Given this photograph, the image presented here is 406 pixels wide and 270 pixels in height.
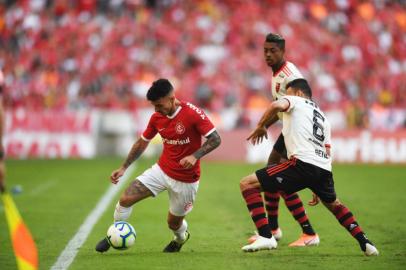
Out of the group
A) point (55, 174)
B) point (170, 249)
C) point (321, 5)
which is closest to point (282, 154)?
point (170, 249)

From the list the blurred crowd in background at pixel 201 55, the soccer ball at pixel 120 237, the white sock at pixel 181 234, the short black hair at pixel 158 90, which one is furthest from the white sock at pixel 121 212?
the blurred crowd in background at pixel 201 55

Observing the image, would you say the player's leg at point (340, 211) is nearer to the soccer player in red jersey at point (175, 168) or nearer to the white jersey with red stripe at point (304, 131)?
the white jersey with red stripe at point (304, 131)

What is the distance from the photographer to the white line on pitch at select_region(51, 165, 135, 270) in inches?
326

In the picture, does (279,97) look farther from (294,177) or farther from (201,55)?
(201,55)

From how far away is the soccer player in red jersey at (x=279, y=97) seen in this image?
9.43 meters

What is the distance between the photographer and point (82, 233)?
35.1ft

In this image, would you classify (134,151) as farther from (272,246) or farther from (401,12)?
(401,12)

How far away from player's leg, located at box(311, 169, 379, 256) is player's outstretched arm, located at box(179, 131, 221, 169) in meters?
1.20

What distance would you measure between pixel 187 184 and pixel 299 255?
4.94ft

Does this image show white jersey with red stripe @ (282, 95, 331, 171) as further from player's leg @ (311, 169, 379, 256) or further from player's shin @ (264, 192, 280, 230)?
player's shin @ (264, 192, 280, 230)

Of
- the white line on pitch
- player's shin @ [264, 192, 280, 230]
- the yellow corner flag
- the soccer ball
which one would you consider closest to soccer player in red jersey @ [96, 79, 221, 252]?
the soccer ball

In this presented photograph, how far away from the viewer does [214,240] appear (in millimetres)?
10039

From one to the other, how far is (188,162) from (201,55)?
2062 cm

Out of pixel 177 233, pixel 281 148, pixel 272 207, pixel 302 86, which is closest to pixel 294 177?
pixel 302 86
